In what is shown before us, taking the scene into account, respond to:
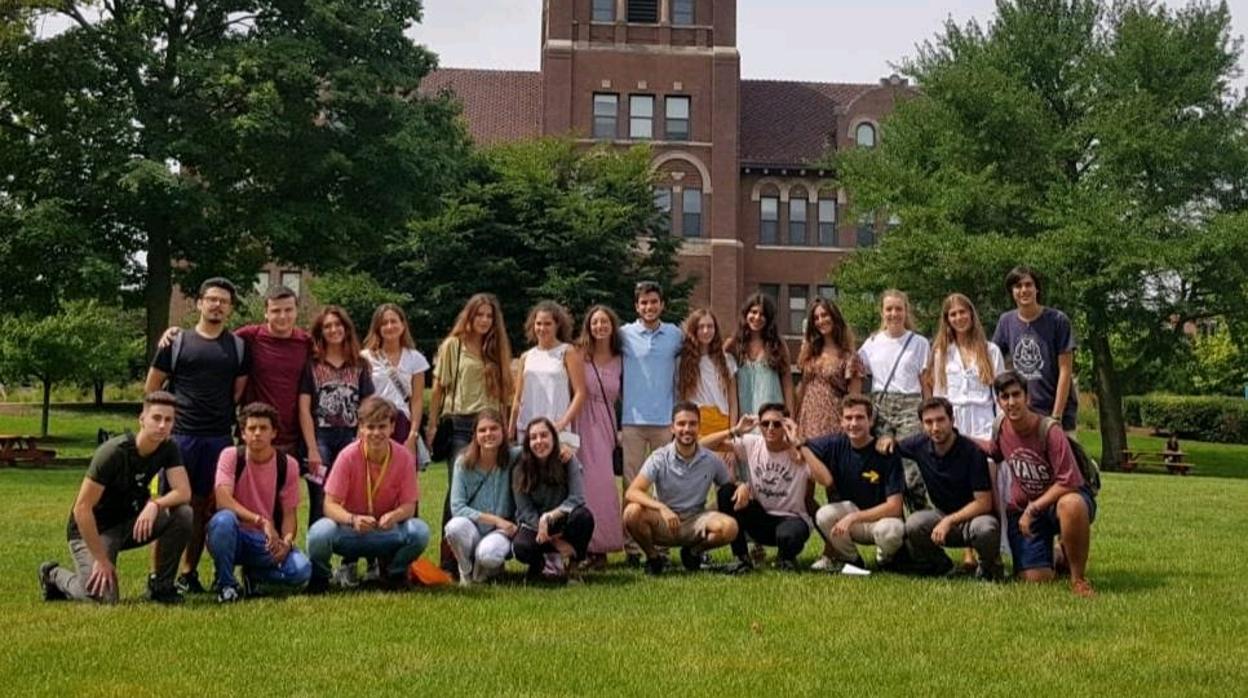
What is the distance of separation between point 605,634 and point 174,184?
64.2 ft

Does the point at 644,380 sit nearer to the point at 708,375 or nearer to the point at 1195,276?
the point at 708,375

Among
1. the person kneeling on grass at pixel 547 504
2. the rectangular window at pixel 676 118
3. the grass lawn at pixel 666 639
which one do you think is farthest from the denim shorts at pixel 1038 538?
the rectangular window at pixel 676 118

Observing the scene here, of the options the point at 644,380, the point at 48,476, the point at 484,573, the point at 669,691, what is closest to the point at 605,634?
the point at 669,691

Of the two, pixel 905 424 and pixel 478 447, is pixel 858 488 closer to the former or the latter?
pixel 905 424

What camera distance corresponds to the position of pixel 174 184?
2383cm

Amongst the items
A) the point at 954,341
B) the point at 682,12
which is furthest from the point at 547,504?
the point at 682,12

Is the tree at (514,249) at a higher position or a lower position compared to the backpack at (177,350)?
higher

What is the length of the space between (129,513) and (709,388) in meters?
4.06

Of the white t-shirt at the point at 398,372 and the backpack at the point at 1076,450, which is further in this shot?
the white t-shirt at the point at 398,372

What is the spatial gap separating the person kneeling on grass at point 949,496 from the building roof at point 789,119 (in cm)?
3900

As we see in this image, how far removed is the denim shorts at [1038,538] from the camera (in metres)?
8.32

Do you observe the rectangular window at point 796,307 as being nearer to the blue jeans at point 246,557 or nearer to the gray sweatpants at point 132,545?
the blue jeans at point 246,557

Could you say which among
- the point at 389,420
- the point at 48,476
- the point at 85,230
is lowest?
the point at 48,476

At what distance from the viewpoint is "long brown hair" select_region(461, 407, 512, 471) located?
8.49 m
